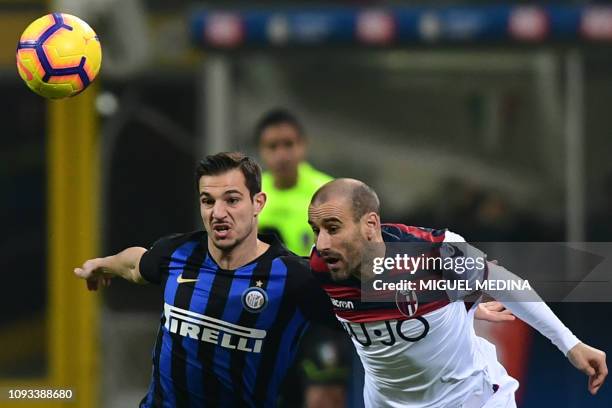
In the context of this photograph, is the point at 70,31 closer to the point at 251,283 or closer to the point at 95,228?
the point at 251,283

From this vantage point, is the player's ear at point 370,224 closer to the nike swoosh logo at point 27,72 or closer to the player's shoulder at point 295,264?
the player's shoulder at point 295,264

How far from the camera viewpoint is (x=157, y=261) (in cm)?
552

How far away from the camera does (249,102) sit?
930cm

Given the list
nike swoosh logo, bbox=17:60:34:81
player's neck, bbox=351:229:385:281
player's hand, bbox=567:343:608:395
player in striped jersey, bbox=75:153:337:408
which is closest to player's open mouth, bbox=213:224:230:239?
player in striped jersey, bbox=75:153:337:408

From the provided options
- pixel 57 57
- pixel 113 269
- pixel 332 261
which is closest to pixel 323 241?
pixel 332 261

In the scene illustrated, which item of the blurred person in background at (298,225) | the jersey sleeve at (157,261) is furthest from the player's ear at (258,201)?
the blurred person in background at (298,225)

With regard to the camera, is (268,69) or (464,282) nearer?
(464,282)

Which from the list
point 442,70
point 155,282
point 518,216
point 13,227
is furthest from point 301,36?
point 155,282

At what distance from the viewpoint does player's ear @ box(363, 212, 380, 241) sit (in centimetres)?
516

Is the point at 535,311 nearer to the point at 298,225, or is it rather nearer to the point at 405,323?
the point at 405,323

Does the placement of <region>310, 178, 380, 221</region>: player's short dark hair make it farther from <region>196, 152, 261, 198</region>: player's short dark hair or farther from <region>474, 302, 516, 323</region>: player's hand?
<region>474, 302, 516, 323</region>: player's hand

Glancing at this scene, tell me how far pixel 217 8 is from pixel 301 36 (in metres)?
0.64

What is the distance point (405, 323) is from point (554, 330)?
0.61m

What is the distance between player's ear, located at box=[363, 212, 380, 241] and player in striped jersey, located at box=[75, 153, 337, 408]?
34cm
